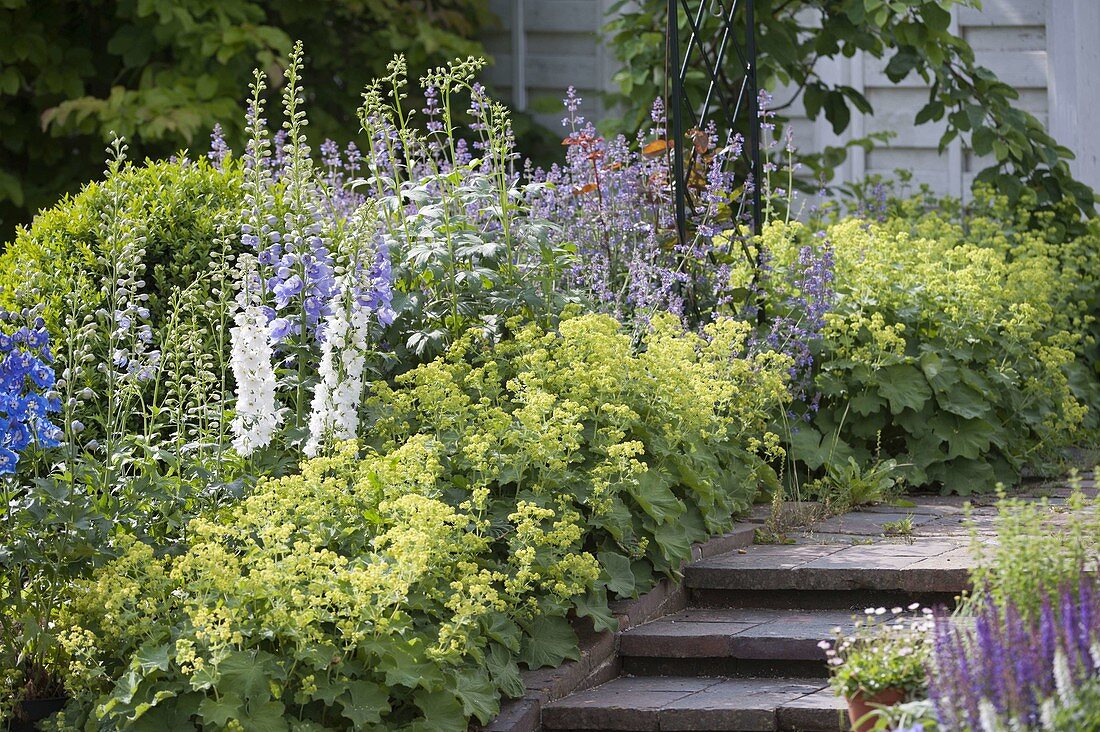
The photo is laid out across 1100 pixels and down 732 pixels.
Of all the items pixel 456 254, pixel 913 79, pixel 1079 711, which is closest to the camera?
pixel 1079 711

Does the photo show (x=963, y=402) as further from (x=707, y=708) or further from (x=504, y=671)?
(x=504, y=671)

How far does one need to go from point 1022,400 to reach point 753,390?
1110 millimetres

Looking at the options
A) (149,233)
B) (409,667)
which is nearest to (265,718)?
(409,667)

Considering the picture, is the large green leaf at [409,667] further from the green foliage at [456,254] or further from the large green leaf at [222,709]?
the green foliage at [456,254]

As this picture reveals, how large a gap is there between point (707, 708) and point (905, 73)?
13.4 ft

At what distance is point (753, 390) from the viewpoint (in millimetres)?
4430

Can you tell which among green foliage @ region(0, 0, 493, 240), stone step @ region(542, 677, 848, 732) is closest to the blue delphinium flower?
stone step @ region(542, 677, 848, 732)

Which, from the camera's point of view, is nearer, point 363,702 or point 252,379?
point 363,702

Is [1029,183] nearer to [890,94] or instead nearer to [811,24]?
[890,94]

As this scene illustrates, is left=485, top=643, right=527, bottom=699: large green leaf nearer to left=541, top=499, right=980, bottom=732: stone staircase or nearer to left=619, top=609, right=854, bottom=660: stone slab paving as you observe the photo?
left=541, top=499, right=980, bottom=732: stone staircase

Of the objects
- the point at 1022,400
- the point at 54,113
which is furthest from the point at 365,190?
the point at 1022,400

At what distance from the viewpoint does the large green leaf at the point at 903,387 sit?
15.2 ft

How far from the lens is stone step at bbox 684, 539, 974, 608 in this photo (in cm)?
366

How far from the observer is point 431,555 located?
9.89 ft
